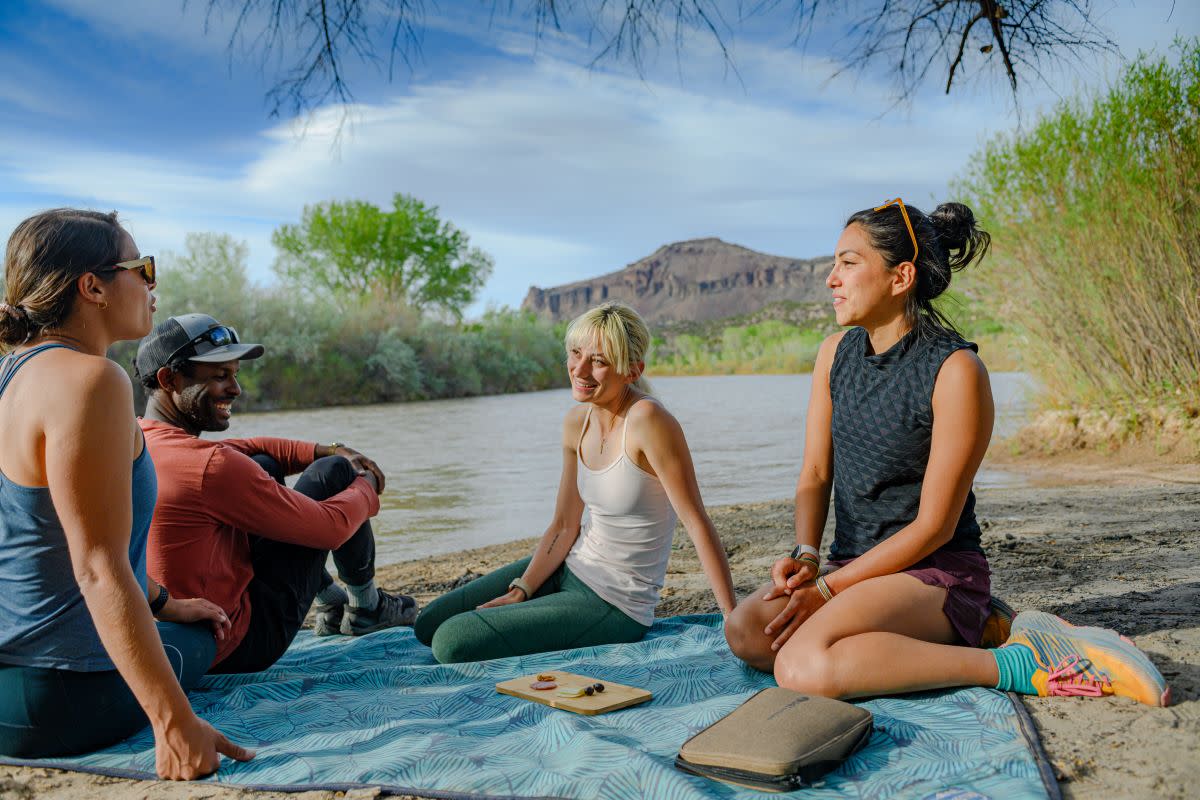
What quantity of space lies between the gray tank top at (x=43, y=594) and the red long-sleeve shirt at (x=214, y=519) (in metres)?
0.46

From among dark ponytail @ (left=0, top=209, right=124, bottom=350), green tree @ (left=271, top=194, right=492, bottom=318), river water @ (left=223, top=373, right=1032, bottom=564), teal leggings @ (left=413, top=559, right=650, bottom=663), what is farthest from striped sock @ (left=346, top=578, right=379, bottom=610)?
green tree @ (left=271, top=194, right=492, bottom=318)

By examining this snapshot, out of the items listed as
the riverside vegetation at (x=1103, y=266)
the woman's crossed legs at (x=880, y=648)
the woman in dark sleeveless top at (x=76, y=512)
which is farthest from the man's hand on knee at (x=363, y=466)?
the riverside vegetation at (x=1103, y=266)

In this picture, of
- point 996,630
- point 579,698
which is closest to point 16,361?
point 579,698

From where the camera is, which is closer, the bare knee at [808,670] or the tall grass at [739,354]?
the bare knee at [808,670]

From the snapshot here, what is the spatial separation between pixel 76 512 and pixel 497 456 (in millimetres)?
10682

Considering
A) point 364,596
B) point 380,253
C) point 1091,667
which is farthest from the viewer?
point 380,253

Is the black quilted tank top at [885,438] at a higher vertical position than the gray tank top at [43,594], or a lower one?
higher

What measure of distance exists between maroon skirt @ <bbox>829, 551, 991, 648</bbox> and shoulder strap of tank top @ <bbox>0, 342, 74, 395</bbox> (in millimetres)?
2228

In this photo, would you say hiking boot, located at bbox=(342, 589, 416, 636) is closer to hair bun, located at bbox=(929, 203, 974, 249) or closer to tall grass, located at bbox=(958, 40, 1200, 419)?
hair bun, located at bbox=(929, 203, 974, 249)

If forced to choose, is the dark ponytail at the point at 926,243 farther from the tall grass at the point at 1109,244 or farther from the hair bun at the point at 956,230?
the tall grass at the point at 1109,244

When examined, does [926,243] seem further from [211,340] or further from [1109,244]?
[1109,244]

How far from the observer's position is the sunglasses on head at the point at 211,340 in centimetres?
282

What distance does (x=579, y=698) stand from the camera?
2.51 metres

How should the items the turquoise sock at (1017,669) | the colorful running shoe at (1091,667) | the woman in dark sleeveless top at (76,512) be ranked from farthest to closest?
1. the turquoise sock at (1017,669)
2. the colorful running shoe at (1091,667)
3. the woman in dark sleeveless top at (76,512)
